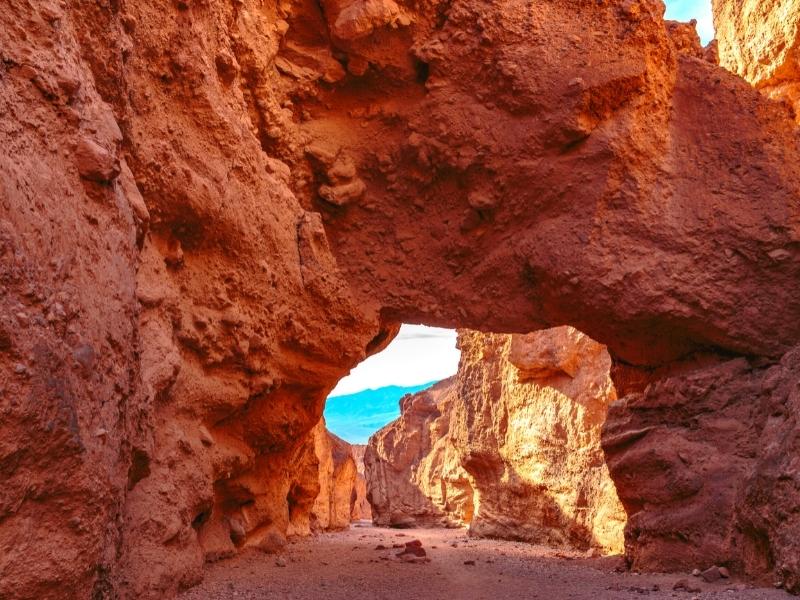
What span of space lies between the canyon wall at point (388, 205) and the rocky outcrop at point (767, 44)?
8.14ft

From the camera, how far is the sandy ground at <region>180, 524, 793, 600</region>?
3.78 metres

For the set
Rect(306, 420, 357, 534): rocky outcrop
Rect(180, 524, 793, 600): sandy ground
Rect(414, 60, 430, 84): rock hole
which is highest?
Rect(414, 60, 430, 84): rock hole

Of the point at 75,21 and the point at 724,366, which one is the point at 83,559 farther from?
the point at 724,366

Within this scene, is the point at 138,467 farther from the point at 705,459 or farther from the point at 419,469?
the point at 419,469

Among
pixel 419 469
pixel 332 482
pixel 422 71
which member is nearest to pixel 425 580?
pixel 422 71

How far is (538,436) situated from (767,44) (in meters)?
5.76

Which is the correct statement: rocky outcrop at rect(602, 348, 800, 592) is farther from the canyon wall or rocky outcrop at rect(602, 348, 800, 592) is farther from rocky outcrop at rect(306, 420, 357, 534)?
rocky outcrop at rect(306, 420, 357, 534)

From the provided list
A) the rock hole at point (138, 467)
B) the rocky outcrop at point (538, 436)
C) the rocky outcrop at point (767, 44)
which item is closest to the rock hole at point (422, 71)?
the rock hole at point (138, 467)

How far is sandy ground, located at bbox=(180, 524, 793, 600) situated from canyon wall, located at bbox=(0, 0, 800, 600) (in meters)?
0.30

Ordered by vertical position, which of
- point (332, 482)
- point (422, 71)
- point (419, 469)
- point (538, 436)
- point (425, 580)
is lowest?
point (425, 580)

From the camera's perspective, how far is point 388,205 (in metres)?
5.50

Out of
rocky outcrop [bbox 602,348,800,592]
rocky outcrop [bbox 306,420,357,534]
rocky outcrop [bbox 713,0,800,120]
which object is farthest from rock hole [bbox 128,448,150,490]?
rocky outcrop [bbox 306,420,357,534]

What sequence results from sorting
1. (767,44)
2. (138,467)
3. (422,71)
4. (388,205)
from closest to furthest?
(138,467) < (422,71) < (388,205) < (767,44)

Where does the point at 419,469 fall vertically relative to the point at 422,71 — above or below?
below
